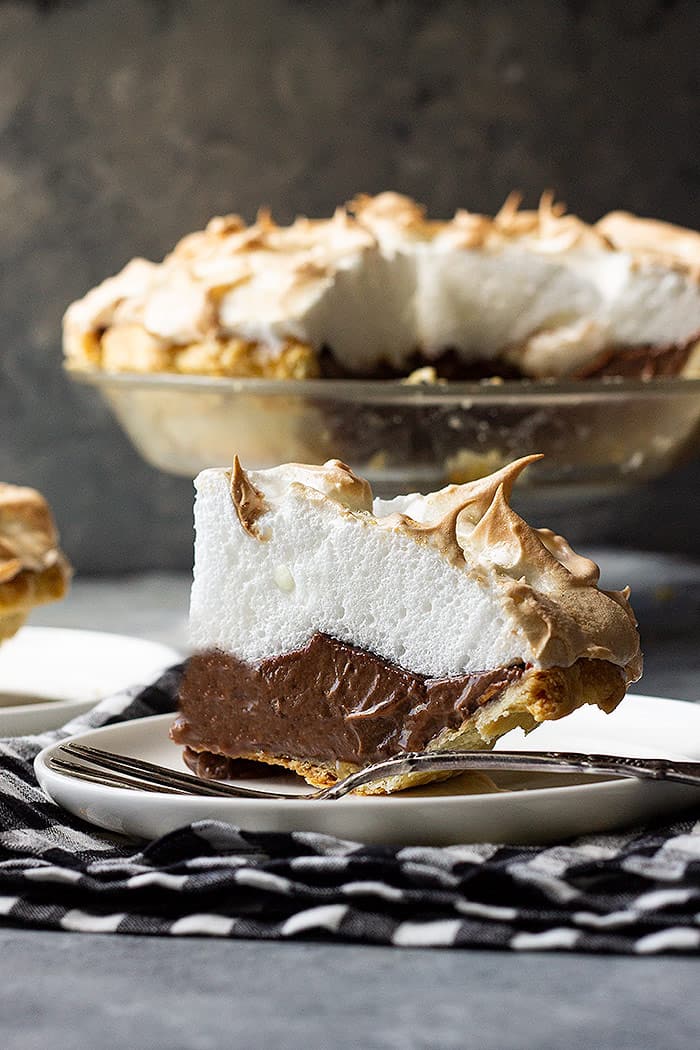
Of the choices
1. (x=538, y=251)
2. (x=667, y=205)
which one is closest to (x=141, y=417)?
(x=538, y=251)

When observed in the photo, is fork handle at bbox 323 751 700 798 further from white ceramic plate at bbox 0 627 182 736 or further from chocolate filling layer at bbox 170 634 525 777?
white ceramic plate at bbox 0 627 182 736

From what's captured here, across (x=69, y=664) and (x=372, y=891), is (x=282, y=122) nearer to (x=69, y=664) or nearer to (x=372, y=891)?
(x=69, y=664)

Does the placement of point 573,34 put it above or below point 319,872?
above

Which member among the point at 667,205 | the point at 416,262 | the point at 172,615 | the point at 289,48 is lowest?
the point at 172,615

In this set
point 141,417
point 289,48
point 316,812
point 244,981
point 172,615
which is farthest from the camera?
point 289,48

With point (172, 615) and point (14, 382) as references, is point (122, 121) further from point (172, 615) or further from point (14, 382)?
point (172, 615)

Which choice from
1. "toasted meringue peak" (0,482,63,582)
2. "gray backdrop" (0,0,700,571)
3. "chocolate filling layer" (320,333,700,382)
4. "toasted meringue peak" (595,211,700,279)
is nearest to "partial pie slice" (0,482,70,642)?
"toasted meringue peak" (0,482,63,582)

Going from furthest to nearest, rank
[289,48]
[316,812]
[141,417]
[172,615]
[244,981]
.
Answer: [289,48], [172,615], [141,417], [316,812], [244,981]
